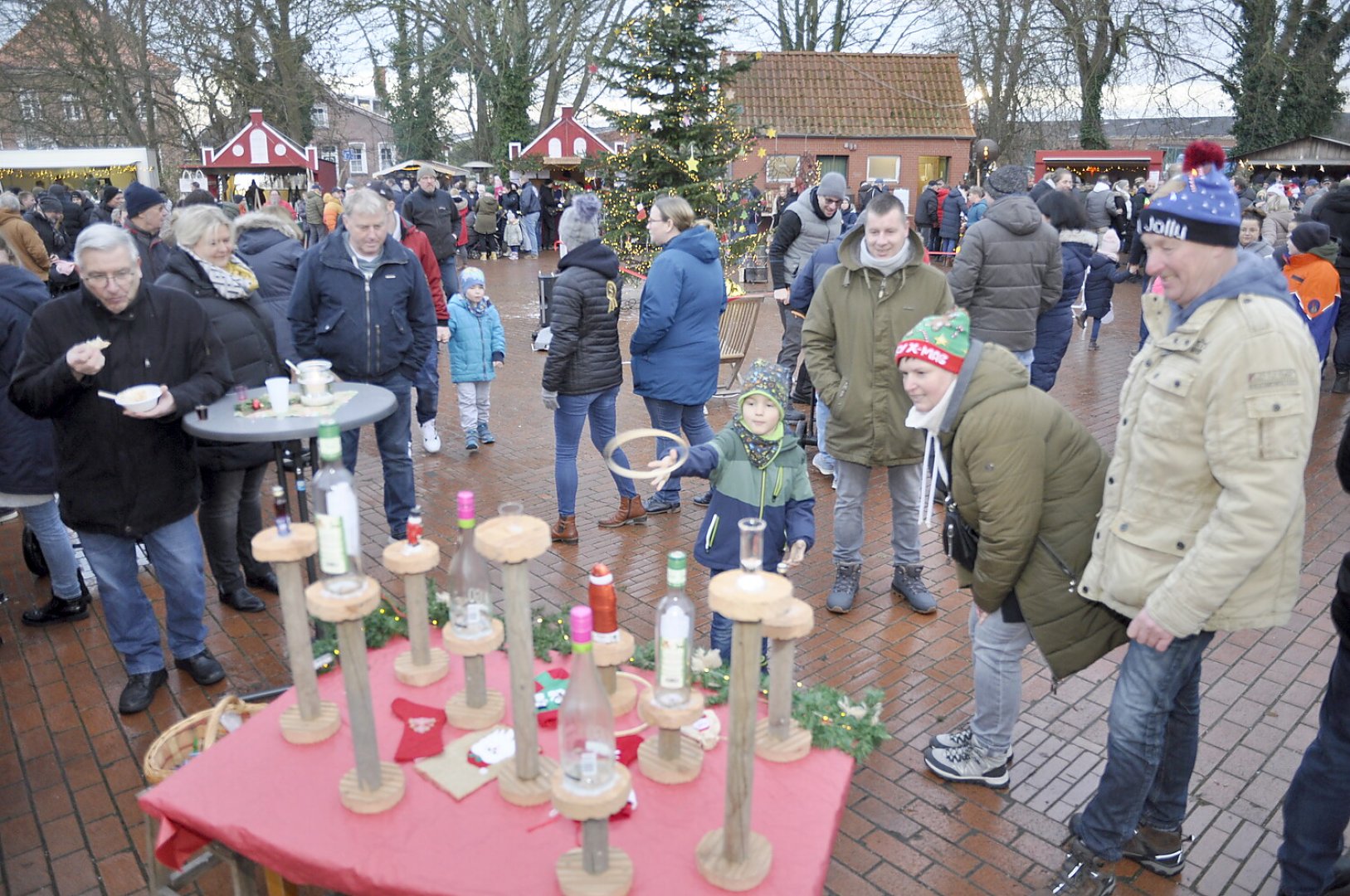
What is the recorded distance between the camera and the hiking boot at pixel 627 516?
243 inches

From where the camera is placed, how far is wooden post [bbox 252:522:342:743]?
230cm

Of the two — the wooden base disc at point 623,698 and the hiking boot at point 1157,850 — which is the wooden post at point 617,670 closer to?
the wooden base disc at point 623,698

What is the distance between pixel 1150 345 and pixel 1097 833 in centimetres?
157

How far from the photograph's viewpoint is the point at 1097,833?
3018 mm

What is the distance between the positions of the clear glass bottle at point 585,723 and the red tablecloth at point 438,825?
1.11 ft

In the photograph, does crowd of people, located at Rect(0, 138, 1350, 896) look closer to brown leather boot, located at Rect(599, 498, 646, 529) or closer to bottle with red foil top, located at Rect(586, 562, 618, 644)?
brown leather boot, located at Rect(599, 498, 646, 529)

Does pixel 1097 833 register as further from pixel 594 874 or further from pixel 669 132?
pixel 669 132

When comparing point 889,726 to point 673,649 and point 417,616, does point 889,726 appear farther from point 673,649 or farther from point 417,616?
point 417,616

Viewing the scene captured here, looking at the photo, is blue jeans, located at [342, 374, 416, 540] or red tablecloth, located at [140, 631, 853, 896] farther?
blue jeans, located at [342, 374, 416, 540]

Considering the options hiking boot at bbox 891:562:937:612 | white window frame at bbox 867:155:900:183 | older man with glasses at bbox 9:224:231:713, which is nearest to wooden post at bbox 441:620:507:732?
older man with glasses at bbox 9:224:231:713

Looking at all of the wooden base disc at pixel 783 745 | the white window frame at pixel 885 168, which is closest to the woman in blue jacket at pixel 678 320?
the wooden base disc at pixel 783 745

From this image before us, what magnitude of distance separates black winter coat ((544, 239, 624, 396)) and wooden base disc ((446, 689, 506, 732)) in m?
2.97

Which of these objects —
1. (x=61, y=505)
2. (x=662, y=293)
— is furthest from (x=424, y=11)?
(x=61, y=505)

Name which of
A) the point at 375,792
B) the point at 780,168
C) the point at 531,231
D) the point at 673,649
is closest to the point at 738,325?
the point at 673,649
